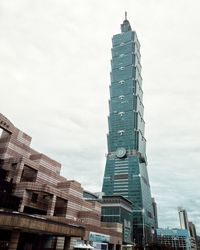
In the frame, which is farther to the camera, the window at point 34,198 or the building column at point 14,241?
the window at point 34,198

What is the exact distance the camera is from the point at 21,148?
309 feet

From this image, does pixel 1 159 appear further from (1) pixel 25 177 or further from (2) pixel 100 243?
(2) pixel 100 243

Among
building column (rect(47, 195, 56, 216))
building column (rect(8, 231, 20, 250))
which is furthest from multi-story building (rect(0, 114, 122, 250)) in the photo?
building column (rect(8, 231, 20, 250))

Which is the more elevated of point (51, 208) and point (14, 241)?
point (51, 208)

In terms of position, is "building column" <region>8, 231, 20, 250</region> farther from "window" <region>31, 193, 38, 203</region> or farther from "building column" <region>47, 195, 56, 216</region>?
"window" <region>31, 193, 38, 203</region>

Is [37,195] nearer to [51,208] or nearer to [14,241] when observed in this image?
[51,208]

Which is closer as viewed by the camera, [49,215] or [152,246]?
[49,215]

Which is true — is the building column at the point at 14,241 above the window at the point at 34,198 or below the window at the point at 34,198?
below

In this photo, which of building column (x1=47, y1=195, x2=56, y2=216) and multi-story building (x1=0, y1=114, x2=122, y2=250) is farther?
building column (x1=47, y1=195, x2=56, y2=216)

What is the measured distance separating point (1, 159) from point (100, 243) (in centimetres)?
4962

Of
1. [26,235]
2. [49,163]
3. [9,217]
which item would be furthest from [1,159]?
[9,217]

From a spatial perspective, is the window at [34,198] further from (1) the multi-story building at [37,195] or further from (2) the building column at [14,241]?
(2) the building column at [14,241]

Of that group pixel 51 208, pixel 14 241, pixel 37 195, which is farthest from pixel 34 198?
pixel 14 241

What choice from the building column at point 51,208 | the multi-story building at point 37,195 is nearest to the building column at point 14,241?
the multi-story building at point 37,195
